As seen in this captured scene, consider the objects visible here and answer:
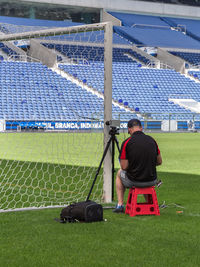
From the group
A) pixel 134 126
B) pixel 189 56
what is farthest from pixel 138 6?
pixel 134 126

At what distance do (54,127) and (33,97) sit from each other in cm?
265

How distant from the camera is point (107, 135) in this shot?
23.5 ft

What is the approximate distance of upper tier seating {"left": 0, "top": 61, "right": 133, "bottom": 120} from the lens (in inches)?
854

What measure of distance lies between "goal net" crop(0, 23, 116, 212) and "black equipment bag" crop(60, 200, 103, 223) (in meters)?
1.16

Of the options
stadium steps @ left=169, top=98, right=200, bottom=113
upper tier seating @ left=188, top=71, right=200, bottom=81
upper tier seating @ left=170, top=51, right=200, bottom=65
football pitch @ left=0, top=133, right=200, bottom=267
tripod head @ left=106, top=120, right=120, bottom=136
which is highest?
upper tier seating @ left=170, top=51, right=200, bottom=65

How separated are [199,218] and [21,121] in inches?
817

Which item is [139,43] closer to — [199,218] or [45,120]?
[45,120]

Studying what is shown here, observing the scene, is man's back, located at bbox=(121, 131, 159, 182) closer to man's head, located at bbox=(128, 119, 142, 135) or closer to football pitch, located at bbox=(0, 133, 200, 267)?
man's head, located at bbox=(128, 119, 142, 135)

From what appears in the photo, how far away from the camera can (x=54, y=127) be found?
86.5 ft

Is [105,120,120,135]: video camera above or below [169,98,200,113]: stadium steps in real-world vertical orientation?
below

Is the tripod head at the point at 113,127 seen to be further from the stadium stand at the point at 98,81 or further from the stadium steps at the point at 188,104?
the stadium steps at the point at 188,104

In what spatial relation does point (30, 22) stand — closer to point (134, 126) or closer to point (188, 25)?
point (188, 25)

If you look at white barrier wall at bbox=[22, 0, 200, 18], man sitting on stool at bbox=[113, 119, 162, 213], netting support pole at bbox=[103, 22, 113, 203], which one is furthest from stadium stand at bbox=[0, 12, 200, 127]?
man sitting on stool at bbox=[113, 119, 162, 213]

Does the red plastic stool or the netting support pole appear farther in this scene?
the netting support pole
